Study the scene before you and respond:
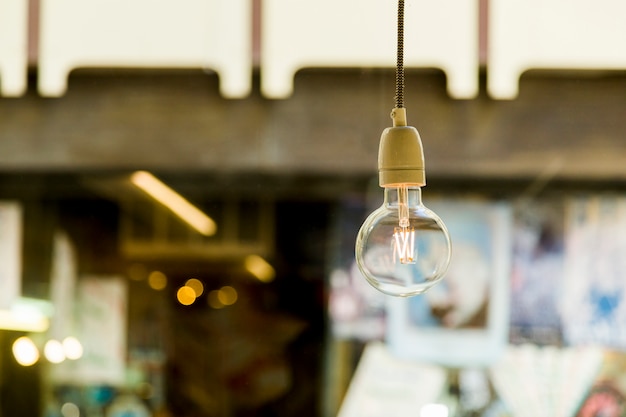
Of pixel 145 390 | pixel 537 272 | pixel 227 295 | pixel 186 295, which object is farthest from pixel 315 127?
pixel 145 390

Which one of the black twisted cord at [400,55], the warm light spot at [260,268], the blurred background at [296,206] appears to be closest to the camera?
the black twisted cord at [400,55]

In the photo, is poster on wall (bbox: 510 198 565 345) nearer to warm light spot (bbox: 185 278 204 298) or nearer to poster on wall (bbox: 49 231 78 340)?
warm light spot (bbox: 185 278 204 298)

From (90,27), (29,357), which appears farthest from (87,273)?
(90,27)

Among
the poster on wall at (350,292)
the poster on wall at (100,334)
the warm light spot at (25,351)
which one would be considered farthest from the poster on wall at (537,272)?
the warm light spot at (25,351)

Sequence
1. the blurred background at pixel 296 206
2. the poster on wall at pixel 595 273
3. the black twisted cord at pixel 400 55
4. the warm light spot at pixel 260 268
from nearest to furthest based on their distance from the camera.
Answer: the black twisted cord at pixel 400 55 < the blurred background at pixel 296 206 < the poster on wall at pixel 595 273 < the warm light spot at pixel 260 268

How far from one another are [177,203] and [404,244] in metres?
2.69

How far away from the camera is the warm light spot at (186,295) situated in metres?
4.29

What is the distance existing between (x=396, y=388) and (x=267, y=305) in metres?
0.70

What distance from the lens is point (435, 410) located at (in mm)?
4172

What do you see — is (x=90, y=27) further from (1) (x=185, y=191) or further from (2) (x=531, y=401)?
(2) (x=531, y=401)

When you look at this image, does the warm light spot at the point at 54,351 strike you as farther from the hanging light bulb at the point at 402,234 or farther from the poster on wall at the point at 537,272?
the hanging light bulb at the point at 402,234

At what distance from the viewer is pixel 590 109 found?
3.91m

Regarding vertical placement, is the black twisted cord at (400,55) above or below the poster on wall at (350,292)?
above

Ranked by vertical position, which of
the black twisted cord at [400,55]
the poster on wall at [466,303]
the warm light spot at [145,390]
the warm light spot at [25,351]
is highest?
the black twisted cord at [400,55]
